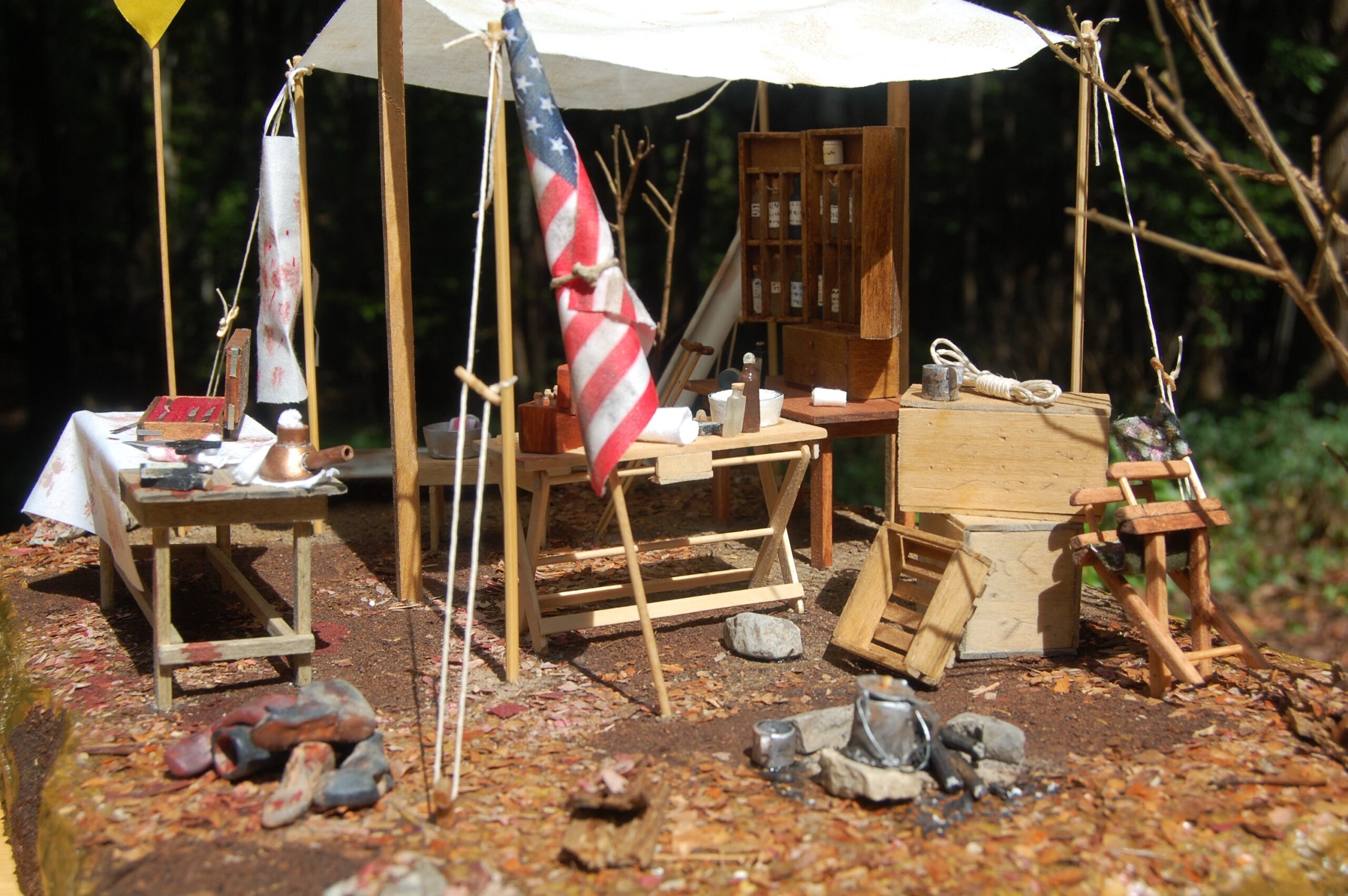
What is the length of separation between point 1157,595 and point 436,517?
395 centimetres

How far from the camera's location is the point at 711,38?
5.69 metres

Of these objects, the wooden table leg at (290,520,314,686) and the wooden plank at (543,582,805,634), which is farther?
the wooden plank at (543,582,805,634)

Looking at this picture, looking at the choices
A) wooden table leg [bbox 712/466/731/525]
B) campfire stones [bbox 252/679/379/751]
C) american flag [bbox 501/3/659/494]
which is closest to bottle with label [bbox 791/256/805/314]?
wooden table leg [bbox 712/466/731/525]

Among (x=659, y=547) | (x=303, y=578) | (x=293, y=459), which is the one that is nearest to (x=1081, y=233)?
(x=659, y=547)

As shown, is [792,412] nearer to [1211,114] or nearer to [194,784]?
[194,784]

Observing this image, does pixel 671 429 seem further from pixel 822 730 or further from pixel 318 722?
pixel 318 722

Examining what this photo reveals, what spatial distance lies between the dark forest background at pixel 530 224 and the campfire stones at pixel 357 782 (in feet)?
25.1

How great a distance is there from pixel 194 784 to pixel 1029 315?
533 inches

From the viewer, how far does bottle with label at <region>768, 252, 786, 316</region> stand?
707 centimetres

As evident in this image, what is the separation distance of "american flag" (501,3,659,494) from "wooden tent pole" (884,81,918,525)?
2.42 meters

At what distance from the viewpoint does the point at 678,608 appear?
550 centimetres

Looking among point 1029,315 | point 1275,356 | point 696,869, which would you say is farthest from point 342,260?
point 696,869

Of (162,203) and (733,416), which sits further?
(162,203)

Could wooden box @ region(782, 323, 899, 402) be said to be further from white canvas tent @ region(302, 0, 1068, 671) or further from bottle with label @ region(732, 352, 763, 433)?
bottle with label @ region(732, 352, 763, 433)
